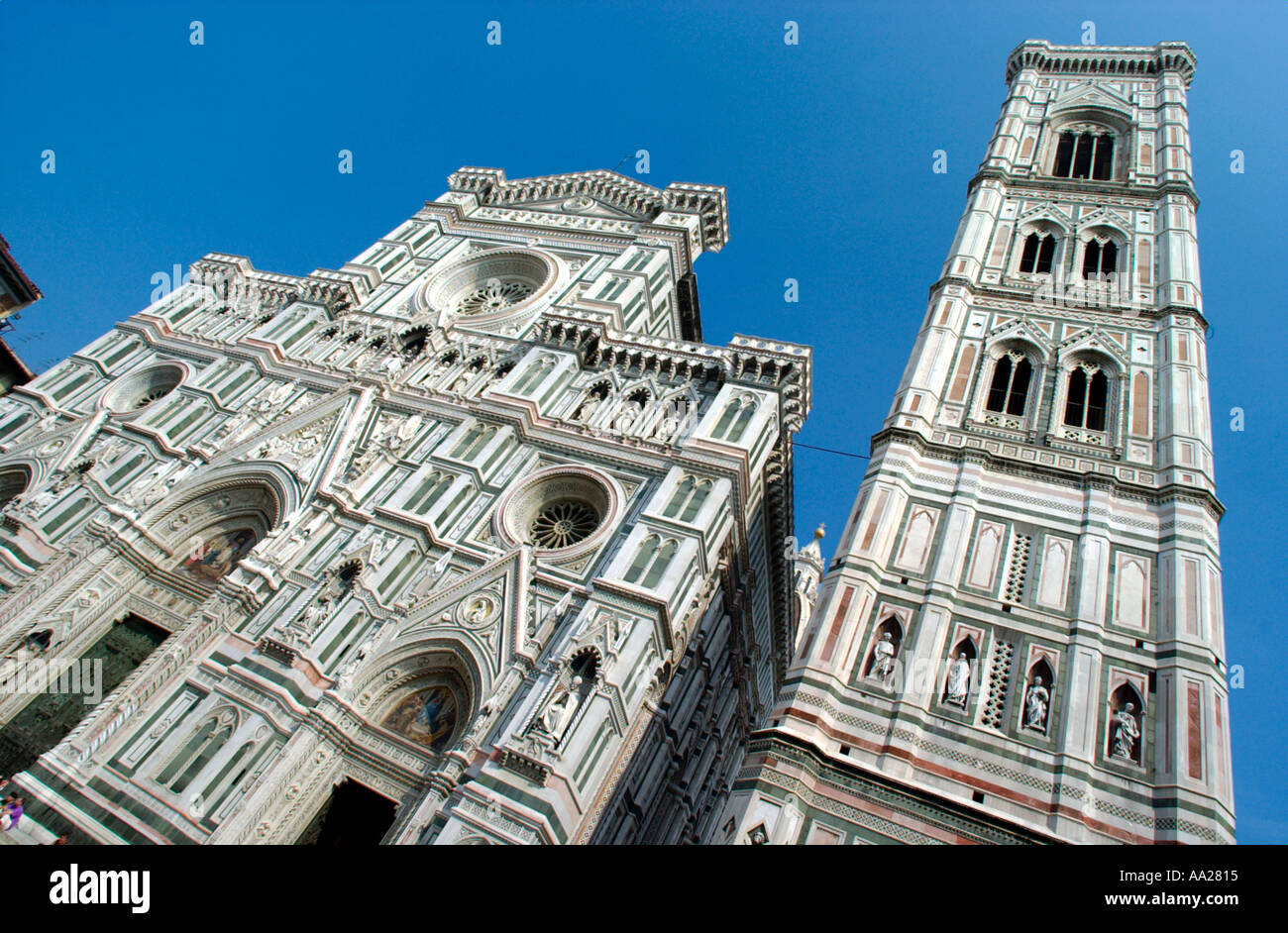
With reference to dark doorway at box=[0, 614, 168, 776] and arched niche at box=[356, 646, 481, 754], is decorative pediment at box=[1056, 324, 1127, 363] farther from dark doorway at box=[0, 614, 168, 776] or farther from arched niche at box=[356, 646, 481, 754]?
dark doorway at box=[0, 614, 168, 776]

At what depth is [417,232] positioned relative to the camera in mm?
30719

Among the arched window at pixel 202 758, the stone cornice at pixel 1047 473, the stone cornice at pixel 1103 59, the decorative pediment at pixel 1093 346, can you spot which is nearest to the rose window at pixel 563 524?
the stone cornice at pixel 1047 473

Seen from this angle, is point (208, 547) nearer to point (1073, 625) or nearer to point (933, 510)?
point (933, 510)

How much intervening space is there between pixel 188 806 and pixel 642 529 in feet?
32.3

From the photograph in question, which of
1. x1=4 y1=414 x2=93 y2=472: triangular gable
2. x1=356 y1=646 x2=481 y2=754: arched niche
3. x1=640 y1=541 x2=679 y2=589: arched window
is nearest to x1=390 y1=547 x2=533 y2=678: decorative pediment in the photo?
x1=356 y1=646 x2=481 y2=754: arched niche

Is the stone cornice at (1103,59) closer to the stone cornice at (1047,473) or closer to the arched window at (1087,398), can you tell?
the arched window at (1087,398)

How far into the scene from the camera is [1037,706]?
1173 centimetres

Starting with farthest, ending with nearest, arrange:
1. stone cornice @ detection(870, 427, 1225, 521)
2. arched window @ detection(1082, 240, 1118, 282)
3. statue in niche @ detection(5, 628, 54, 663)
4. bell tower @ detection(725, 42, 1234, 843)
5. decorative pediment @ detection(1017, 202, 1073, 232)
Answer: decorative pediment @ detection(1017, 202, 1073, 232), arched window @ detection(1082, 240, 1118, 282), statue in niche @ detection(5, 628, 54, 663), stone cornice @ detection(870, 427, 1225, 521), bell tower @ detection(725, 42, 1234, 843)

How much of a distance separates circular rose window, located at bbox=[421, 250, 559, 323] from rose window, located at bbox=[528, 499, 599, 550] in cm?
984

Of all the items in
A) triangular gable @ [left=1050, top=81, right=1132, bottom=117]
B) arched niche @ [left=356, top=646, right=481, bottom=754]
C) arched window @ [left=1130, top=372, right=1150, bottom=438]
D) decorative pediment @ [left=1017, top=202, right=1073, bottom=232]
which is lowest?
arched niche @ [left=356, top=646, right=481, bottom=754]

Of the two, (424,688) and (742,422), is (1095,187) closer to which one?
(742,422)

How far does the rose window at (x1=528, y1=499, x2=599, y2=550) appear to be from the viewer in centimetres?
1914

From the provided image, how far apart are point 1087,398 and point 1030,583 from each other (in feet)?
19.6
